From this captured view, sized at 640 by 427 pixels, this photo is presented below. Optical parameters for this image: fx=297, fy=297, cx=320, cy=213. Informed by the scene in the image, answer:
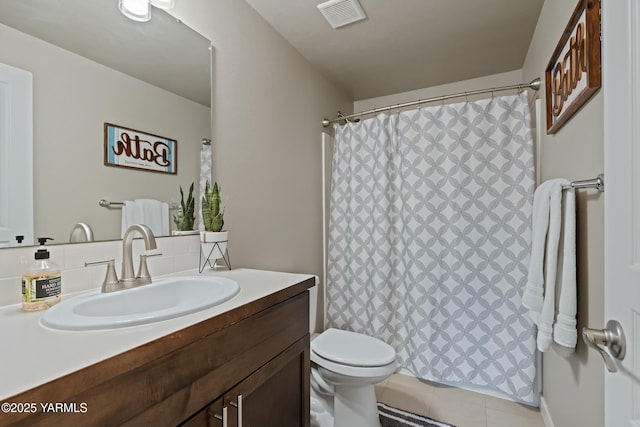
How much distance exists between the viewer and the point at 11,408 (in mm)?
419

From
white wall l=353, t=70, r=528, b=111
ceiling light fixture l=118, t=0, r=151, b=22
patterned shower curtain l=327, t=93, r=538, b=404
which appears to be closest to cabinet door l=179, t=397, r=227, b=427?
ceiling light fixture l=118, t=0, r=151, b=22

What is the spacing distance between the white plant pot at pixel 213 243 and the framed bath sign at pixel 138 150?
33cm

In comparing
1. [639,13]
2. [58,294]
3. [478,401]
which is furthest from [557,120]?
[58,294]

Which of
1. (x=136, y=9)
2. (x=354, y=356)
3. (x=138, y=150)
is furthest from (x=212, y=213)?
(x=354, y=356)

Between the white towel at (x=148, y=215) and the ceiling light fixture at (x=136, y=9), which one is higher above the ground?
the ceiling light fixture at (x=136, y=9)

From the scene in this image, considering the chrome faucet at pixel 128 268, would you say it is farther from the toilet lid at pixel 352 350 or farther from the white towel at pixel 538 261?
the white towel at pixel 538 261

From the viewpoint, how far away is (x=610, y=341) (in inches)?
23.2

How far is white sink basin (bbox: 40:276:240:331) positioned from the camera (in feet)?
2.21

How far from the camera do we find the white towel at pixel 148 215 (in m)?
1.13

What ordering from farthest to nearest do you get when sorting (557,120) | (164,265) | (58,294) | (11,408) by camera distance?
(557,120) < (164,265) < (58,294) < (11,408)

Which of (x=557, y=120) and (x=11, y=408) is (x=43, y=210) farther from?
(x=557, y=120)

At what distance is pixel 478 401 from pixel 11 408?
222 cm

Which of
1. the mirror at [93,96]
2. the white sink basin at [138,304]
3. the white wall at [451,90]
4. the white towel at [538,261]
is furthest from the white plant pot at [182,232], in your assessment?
the white wall at [451,90]

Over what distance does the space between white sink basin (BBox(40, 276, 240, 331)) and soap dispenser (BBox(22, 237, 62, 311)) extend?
37 millimetres
